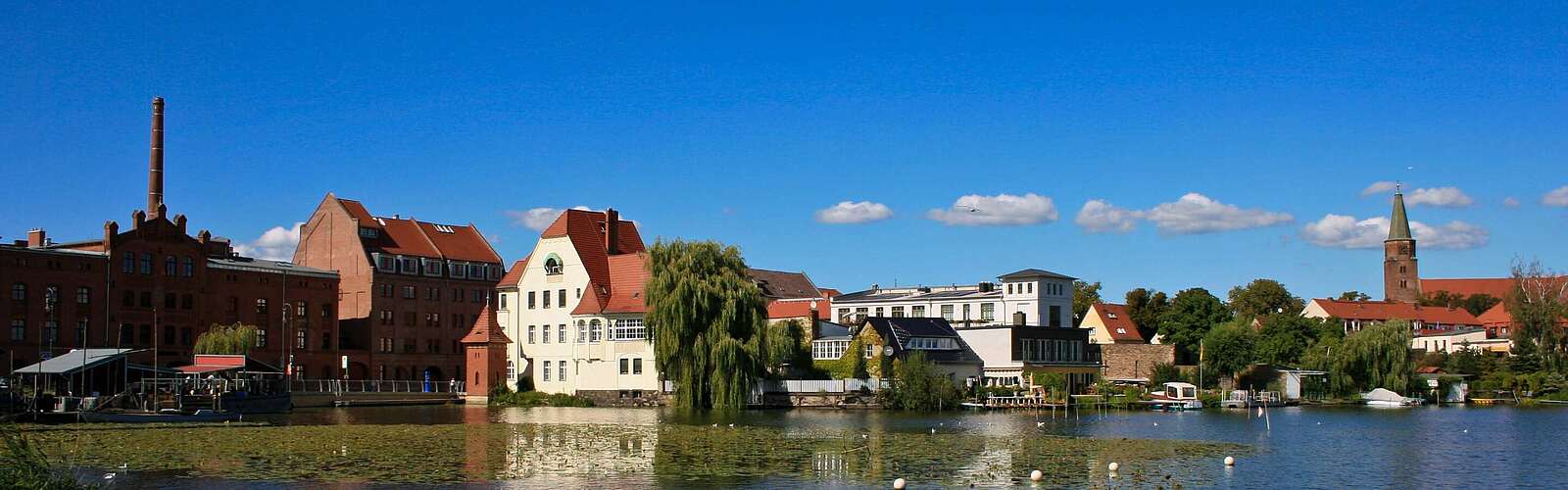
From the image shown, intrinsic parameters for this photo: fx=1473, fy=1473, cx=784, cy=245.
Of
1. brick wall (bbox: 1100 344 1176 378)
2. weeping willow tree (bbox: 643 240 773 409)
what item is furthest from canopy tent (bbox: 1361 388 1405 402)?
weeping willow tree (bbox: 643 240 773 409)

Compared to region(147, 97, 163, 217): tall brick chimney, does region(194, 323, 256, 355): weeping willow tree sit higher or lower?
lower

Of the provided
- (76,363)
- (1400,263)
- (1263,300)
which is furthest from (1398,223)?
(76,363)

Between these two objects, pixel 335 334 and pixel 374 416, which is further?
pixel 335 334

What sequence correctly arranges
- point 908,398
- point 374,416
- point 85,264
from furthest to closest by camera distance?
1. point 85,264
2. point 908,398
3. point 374,416

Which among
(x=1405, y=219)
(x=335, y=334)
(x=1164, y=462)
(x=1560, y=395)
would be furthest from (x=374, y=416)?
(x=1405, y=219)

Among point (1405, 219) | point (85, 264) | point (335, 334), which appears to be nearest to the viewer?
point (85, 264)

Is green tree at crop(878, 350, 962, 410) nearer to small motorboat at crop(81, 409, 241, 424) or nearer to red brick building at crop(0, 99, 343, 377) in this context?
small motorboat at crop(81, 409, 241, 424)

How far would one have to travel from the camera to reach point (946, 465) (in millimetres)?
35750

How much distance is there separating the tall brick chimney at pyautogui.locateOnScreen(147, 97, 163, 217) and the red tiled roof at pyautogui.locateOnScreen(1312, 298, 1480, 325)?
115 m

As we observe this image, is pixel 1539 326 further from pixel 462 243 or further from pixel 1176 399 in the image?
pixel 462 243

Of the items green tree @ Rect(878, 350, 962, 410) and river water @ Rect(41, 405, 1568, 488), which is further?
green tree @ Rect(878, 350, 962, 410)

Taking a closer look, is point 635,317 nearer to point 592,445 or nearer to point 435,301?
point 435,301

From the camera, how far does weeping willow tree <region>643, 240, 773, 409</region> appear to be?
240 ft

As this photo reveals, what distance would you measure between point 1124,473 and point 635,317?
Answer: 186 feet
